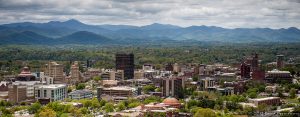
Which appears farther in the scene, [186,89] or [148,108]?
[186,89]

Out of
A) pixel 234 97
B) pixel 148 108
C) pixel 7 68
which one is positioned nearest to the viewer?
pixel 148 108

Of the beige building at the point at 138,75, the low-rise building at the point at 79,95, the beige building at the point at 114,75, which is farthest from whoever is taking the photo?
the beige building at the point at 138,75

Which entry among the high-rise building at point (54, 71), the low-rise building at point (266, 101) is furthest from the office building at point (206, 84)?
the high-rise building at point (54, 71)

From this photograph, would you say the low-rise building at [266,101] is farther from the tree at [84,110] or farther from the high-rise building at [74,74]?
the high-rise building at [74,74]

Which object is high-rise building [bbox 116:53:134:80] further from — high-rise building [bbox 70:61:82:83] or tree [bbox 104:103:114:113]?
tree [bbox 104:103:114:113]

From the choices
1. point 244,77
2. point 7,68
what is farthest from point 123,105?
point 7,68

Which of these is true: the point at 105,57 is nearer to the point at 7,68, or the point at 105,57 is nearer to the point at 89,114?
the point at 7,68

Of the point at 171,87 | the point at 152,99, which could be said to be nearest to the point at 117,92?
the point at 171,87

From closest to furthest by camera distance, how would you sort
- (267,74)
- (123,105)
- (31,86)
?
(123,105)
(31,86)
(267,74)
